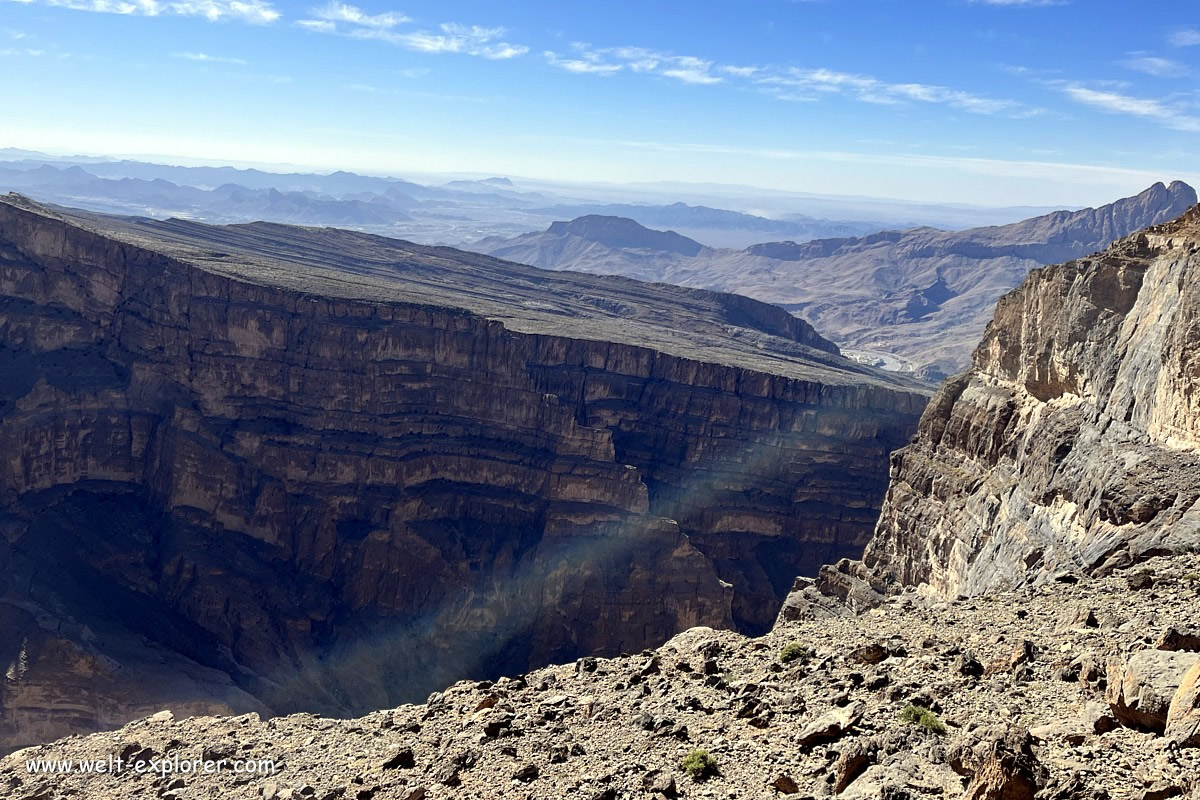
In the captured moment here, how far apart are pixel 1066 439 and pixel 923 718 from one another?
19.3 metres

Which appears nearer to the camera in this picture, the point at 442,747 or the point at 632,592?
the point at 442,747

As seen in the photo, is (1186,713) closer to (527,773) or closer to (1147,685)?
(1147,685)

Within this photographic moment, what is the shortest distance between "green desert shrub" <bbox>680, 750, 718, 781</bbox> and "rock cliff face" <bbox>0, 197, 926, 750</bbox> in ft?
159

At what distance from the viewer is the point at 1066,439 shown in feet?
112

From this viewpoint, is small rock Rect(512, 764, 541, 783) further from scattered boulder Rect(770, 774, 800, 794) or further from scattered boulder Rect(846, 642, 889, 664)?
scattered boulder Rect(846, 642, 889, 664)

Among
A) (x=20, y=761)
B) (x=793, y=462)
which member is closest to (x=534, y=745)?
(x=20, y=761)

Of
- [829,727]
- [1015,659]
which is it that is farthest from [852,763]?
[1015,659]

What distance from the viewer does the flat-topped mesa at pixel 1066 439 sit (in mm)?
27828

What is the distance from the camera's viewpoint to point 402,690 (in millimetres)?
69875

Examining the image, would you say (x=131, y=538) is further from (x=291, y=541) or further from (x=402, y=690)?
(x=402, y=690)

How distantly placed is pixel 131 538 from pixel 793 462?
175ft

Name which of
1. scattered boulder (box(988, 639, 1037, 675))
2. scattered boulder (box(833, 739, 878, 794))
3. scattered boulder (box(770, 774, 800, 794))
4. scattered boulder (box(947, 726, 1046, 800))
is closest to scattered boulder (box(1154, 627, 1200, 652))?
scattered boulder (box(988, 639, 1037, 675))

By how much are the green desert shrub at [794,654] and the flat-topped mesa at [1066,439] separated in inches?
265

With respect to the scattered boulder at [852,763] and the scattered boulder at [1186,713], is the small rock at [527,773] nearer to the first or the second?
the scattered boulder at [852,763]
